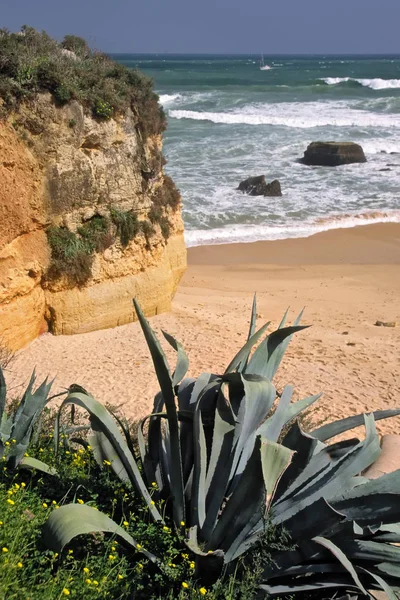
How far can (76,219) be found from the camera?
1091 cm

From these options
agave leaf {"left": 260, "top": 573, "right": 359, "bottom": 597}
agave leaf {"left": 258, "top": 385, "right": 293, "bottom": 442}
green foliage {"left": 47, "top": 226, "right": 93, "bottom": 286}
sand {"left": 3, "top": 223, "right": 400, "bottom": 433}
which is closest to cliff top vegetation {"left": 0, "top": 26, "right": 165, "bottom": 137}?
green foliage {"left": 47, "top": 226, "right": 93, "bottom": 286}

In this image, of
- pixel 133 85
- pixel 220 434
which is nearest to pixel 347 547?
pixel 220 434

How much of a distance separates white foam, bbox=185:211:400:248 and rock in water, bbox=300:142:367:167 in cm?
940

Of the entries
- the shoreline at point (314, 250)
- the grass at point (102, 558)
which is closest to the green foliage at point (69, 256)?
the grass at point (102, 558)

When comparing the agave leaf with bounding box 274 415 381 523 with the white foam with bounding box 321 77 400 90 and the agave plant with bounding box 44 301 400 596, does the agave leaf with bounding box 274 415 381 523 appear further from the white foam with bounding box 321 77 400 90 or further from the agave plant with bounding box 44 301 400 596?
the white foam with bounding box 321 77 400 90

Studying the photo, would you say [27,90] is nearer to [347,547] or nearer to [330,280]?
[347,547]

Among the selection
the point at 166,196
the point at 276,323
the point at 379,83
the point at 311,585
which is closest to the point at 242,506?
the point at 311,585

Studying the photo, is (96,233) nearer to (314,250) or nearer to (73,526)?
(73,526)

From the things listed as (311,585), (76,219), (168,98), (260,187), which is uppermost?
(311,585)

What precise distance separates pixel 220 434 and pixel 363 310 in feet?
36.6

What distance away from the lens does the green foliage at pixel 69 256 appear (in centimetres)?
1061

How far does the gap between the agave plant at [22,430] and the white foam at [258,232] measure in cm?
1502

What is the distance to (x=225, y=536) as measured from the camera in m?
3.76

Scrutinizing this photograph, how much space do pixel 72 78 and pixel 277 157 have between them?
2371 centimetres
